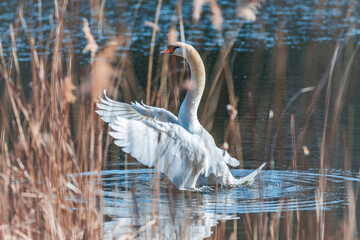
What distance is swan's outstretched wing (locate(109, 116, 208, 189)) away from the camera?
4652 millimetres

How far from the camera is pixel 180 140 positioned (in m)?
5.00

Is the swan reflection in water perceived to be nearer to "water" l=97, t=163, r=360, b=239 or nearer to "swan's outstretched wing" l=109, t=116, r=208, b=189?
"water" l=97, t=163, r=360, b=239

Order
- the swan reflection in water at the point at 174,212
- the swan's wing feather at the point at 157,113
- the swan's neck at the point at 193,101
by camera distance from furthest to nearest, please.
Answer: the swan's neck at the point at 193,101
the swan's wing feather at the point at 157,113
the swan reflection in water at the point at 174,212

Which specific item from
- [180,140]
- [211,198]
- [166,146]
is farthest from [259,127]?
[166,146]

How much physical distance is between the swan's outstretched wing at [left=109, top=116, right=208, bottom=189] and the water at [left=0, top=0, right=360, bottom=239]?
8.8 inches

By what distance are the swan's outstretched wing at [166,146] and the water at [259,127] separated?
0.22 m

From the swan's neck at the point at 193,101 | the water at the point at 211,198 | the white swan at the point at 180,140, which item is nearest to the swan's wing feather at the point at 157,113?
the white swan at the point at 180,140

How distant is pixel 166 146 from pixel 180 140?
0.45 ft

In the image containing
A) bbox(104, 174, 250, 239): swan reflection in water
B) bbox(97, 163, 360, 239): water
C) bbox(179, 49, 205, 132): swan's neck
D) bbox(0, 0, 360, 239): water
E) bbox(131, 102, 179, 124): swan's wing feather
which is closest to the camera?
bbox(104, 174, 250, 239): swan reflection in water

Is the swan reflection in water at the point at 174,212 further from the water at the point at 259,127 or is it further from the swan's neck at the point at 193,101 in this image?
the swan's neck at the point at 193,101

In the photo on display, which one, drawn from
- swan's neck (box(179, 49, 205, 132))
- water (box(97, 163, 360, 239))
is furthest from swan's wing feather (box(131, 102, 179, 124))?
water (box(97, 163, 360, 239))

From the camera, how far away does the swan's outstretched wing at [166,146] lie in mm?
4652

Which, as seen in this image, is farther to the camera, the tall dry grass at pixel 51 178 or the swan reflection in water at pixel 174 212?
the swan reflection in water at pixel 174 212

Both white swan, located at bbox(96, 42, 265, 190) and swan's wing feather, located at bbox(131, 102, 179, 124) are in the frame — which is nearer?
white swan, located at bbox(96, 42, 265, 190)
